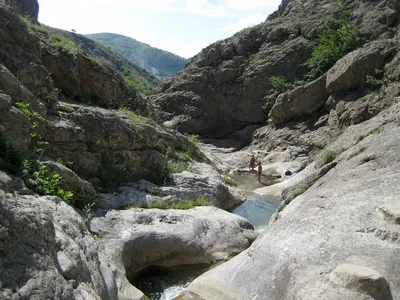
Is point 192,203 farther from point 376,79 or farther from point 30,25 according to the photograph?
point 376,79

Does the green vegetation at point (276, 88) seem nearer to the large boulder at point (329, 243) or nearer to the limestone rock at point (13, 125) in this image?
the large boulder at point (329, 243)

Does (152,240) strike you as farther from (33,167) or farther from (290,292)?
(290,292)

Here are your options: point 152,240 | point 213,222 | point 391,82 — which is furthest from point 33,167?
point 391,82

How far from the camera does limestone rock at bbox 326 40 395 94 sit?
3133 cm

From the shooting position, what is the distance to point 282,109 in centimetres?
3928

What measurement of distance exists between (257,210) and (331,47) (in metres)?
26.0

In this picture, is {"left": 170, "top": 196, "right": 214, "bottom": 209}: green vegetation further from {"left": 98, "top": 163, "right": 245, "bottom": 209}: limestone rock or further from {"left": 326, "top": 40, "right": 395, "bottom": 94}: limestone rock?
{"left": 326, "top": 40, "right": 395, "bottom": 94}: limestone rock

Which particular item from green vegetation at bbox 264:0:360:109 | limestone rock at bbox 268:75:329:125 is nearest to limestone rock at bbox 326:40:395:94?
limestone rock at bbox 268:75:329:125

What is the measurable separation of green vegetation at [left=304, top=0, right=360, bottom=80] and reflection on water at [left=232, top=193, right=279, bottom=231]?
22515 millimetres

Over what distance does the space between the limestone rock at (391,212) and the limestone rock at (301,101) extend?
30.8 m

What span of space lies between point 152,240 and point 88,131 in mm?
5023

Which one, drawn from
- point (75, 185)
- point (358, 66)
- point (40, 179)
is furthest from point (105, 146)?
point (358, 66)

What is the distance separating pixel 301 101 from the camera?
37812 mm

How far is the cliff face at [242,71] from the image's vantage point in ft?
149
